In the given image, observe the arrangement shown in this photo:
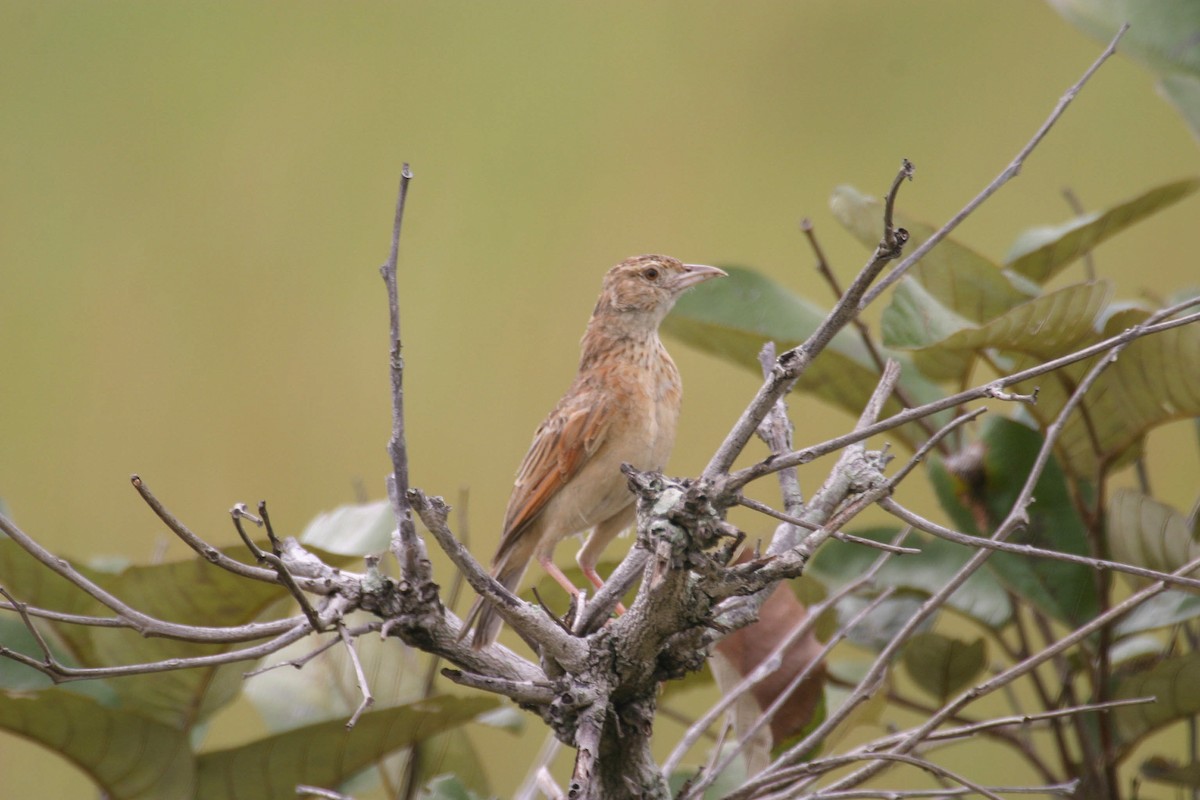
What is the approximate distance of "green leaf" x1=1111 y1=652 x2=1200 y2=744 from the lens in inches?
59.0

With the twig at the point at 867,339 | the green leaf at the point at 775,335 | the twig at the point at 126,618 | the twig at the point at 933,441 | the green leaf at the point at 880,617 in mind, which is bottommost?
the twig at the point at 126,618

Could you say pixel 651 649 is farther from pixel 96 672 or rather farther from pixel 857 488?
pixel 96 672

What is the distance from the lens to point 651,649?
1043mm

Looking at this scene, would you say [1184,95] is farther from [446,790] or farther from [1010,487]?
[446,790]

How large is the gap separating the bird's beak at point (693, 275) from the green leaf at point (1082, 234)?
46 centimetres

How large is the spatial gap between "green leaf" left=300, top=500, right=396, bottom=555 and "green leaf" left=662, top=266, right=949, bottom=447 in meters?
0.53

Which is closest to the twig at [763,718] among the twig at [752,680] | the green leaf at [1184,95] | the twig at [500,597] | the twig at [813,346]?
the twig at [752,680]

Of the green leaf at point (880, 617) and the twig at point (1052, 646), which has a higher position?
the green leaf at point (880, 617)

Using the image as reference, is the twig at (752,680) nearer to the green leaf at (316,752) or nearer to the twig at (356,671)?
the green leaf at (316,752)

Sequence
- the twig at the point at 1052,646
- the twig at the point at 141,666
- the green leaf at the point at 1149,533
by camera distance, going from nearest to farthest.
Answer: the twig at the point at 141,666 < the twig at the point at 1052,646 < the green leaf at the point at 1149,533

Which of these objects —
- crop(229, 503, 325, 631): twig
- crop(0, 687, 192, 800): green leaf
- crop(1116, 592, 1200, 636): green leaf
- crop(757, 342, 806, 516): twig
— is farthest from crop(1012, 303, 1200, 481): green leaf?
crop(0, 687, 192, 800): green leaf

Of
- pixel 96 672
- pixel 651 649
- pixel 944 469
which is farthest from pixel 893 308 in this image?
pixel 96 672

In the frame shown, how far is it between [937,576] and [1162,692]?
1.07 feet

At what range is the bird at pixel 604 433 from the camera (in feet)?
5.77
